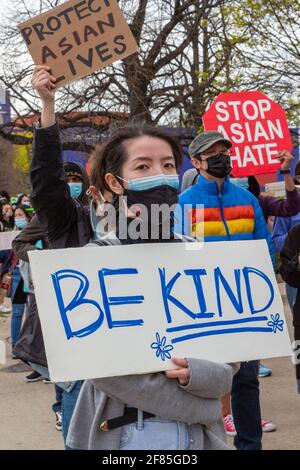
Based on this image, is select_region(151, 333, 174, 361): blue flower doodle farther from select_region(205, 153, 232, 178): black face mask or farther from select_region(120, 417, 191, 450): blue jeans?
select_region(205, 153, 232, 178): black face mask

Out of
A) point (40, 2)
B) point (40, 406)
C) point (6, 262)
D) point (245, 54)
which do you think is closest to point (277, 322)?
point (40, 406)

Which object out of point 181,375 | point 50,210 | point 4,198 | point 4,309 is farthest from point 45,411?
point 4,198

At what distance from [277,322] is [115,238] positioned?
600 millimetres

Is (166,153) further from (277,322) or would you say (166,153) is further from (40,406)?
(40,406)

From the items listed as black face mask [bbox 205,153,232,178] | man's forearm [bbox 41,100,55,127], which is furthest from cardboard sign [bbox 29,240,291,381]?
black face mask [bbox 205,153,232,178]

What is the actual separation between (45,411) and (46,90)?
367cm

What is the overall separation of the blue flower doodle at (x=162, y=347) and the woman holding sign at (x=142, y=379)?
0.04 meters

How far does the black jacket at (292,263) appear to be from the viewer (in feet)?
13.4

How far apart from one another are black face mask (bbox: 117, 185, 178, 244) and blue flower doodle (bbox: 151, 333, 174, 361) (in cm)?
30

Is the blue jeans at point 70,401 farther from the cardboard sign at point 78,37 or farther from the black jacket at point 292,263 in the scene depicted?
the black jacket at point 292,263

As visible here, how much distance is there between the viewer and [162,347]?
209 cm

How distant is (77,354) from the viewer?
2020 mm

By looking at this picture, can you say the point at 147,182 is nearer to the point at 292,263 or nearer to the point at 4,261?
the point at 292,263

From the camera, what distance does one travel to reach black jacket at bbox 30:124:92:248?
7.73 ft
